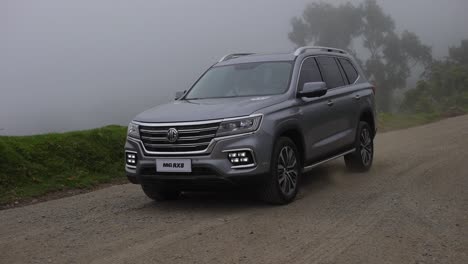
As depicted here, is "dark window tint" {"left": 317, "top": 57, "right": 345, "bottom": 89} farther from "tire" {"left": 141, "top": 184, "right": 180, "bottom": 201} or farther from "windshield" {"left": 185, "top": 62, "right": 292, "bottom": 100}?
"tire" {"left": 141, "top": 184, "right": 180, "bottom": 201}

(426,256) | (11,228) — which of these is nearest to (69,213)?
(11,228)

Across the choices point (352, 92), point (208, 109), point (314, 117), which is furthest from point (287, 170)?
point (352, 92)

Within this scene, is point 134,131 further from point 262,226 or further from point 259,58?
point 259,58

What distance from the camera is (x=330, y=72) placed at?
8.79 meters

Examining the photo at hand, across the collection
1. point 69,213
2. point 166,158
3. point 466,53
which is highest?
point 166,158

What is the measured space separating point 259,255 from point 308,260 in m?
0.41

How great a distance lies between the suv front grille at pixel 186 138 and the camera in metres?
6.46

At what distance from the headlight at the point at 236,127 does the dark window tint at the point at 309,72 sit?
139 centimetres

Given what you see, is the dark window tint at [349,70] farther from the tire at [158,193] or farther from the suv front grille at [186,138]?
the suv front grille at [186,138]

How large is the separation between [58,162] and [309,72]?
4.24m

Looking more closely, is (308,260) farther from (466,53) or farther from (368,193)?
(466,53)

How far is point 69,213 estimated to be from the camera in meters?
7.15

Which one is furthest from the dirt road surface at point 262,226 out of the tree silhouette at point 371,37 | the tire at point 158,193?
the tree silhouette at point 371,37

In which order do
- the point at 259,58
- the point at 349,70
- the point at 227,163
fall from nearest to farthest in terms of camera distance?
the point at 227,163
the point at 259,58
the point at 349,70
